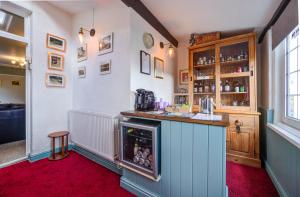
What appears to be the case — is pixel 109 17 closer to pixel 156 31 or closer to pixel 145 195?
pixel 156 31

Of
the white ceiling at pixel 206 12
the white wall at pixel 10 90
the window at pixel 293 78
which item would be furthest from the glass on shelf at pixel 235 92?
the white wall at pixel 10 90

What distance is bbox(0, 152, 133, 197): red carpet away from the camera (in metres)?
1.48

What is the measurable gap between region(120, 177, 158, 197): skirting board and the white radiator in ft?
1.22

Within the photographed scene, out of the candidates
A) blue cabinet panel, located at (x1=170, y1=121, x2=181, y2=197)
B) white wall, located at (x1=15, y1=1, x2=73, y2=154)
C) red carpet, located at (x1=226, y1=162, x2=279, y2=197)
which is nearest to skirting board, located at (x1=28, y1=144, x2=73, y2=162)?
white wall, located at (x1=15, y1=1, x2=73, y2=154)

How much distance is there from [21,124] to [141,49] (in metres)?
3.42

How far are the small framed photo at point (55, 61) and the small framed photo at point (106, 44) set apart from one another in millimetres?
952

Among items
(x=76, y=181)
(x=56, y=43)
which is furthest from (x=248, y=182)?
(x=56, y=43)

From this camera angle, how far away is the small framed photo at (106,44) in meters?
1.96

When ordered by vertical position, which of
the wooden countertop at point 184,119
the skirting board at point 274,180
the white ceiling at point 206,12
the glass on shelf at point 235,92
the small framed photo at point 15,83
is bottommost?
the skirting board at point 274,180

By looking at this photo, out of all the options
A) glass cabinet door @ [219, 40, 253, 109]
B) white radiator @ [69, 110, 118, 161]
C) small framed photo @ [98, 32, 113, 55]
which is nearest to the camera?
white radiator @ [69, 110, 118, 161]

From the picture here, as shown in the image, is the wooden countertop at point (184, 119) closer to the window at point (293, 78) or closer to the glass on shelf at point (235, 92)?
the window at point (293, 78)

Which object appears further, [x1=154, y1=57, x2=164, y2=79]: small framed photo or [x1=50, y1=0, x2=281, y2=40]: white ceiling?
[x1=154, y1=57, x2=164, y2=79]: small framed photo

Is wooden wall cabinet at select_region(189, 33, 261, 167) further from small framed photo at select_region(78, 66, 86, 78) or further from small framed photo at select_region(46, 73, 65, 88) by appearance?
small framed photo at select_region(46, 73, 65, 88)

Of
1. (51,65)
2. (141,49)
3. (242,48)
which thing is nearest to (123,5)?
(141,49)
